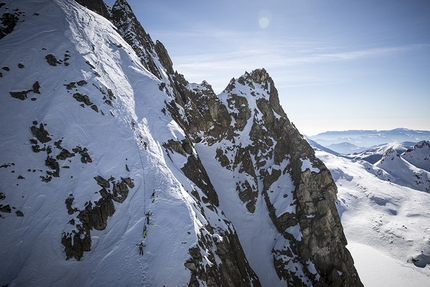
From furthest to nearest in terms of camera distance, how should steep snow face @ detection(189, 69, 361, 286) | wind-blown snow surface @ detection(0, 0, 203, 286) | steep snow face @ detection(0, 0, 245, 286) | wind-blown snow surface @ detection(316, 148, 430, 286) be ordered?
wind-blown snow surface @ detection(316, 148, 430, 286) → steep snow face @ detection(189, 69, 361, 286) → steep snow face @ detection(0, 0, 245, 286) → wind-blown snow surface @ detection(0, 0, 203, 286)

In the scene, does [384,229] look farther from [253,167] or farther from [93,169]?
[93,169]

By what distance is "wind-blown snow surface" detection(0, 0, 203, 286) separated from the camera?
15727 mm

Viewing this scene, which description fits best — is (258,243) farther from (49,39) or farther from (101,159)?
(49,39)

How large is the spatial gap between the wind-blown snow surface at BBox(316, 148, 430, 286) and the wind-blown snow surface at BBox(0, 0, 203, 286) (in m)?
60.8

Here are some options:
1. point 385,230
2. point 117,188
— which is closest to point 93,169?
point 117,188

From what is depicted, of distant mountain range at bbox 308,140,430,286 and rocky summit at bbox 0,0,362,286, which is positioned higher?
rocky summit at bbox 0,0,362,286

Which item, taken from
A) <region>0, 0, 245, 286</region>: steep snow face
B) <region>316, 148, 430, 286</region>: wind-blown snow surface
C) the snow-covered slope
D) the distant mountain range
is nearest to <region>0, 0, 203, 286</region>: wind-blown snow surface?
<region>0, 0, 245, 286</region>: steep snow face

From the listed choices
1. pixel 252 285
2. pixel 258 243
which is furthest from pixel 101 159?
pixel 258 243

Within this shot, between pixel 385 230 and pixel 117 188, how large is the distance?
92.4 m

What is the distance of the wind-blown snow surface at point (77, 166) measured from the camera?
51.6 ft

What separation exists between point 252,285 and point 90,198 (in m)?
25.8

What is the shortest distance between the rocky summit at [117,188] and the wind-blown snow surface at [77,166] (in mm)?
100

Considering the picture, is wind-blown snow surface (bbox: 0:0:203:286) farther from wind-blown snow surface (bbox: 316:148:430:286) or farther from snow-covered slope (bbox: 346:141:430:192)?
snow-covered slope (bbox: 346:141:430:192)

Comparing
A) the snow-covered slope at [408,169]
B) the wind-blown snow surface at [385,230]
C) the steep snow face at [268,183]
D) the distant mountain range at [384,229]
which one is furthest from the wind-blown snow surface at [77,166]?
the snow-covered slope at [408,169]
